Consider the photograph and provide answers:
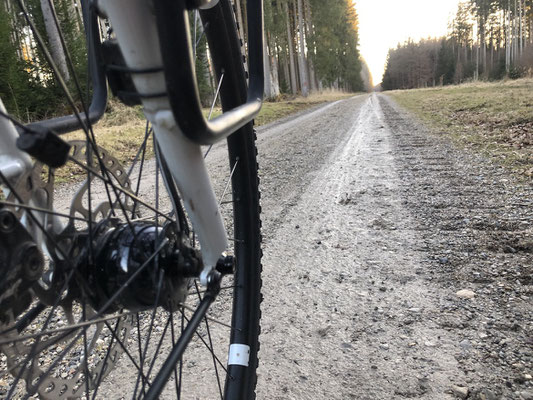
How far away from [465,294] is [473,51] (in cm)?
8147

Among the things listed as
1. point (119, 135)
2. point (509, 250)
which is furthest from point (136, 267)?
point (119, 135)

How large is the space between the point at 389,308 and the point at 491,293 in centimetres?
57

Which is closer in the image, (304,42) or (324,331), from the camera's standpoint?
(324,331)

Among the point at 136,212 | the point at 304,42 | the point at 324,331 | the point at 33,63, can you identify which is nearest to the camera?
the point at 136,212

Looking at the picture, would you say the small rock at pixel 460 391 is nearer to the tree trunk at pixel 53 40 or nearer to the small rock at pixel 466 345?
the small rock at pixel 466 345

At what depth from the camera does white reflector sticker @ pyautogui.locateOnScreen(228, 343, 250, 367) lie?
1.46 m

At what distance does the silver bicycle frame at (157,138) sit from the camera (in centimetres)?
81

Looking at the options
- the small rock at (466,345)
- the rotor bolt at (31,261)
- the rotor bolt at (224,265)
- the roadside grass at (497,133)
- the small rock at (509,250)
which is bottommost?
the small rock at (466,345)

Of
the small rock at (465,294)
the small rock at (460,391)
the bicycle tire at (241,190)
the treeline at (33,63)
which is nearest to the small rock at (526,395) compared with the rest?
the small rock at (460,391)

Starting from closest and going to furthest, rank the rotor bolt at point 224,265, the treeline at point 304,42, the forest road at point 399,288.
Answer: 1. the rotor bolt at point 224,265
2. the forest road at point 399,288
3. the treeline at point 304,42

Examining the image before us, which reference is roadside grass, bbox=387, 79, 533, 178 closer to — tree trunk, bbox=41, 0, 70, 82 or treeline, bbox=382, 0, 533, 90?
tree trunk, bbox=41, 0, 70, 82

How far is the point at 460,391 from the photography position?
1.57 m

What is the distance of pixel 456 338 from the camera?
73.4 inches

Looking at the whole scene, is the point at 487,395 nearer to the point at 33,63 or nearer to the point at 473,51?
the point at 33,63
